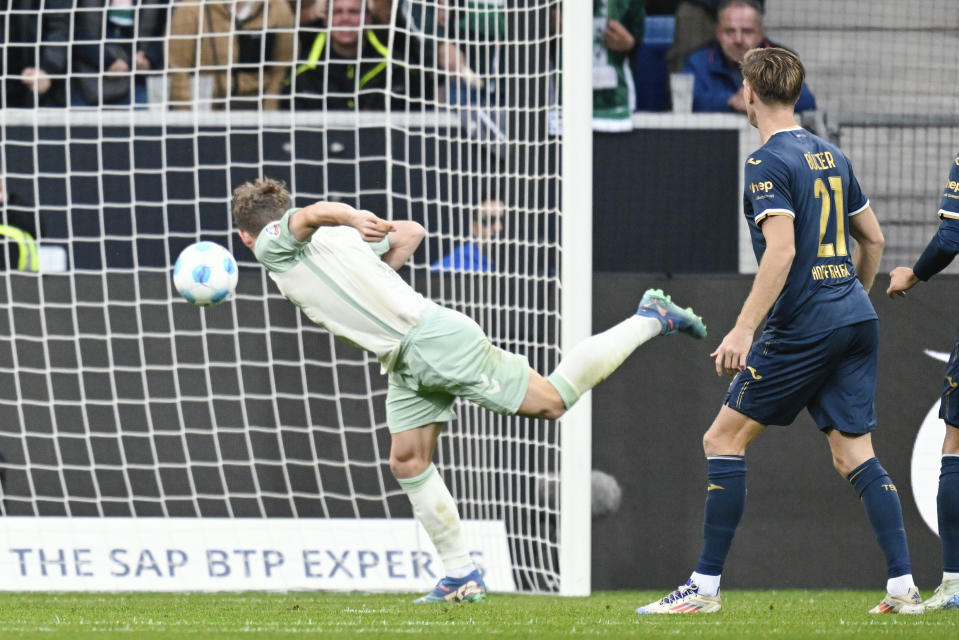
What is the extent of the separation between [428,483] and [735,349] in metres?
1.70

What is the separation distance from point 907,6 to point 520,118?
12.1 feet

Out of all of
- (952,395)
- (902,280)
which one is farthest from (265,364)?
(952,395)

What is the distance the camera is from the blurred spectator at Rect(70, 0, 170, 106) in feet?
29.0

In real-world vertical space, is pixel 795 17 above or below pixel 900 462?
above

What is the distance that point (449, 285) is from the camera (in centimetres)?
723

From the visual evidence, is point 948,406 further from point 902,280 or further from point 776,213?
point 776,213

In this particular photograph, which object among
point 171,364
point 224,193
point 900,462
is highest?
point 224,193

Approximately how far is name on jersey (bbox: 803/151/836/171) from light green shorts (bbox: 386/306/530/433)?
4.77 ft

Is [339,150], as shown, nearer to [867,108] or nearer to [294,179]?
[294,179]

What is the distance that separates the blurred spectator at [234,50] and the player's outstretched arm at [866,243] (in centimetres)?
461

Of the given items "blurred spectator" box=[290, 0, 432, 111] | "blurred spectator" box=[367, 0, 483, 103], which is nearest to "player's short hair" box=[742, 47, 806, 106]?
"blurred spectator" box=[367, 0, 483, 103]

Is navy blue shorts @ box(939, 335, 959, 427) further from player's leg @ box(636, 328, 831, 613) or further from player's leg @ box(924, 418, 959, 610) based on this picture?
player's leg @ box(636, 328, 831, 613)

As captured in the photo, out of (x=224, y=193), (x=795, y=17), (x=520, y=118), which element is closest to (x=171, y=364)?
(x=224, y=193)

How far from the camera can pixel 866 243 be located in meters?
4.98
